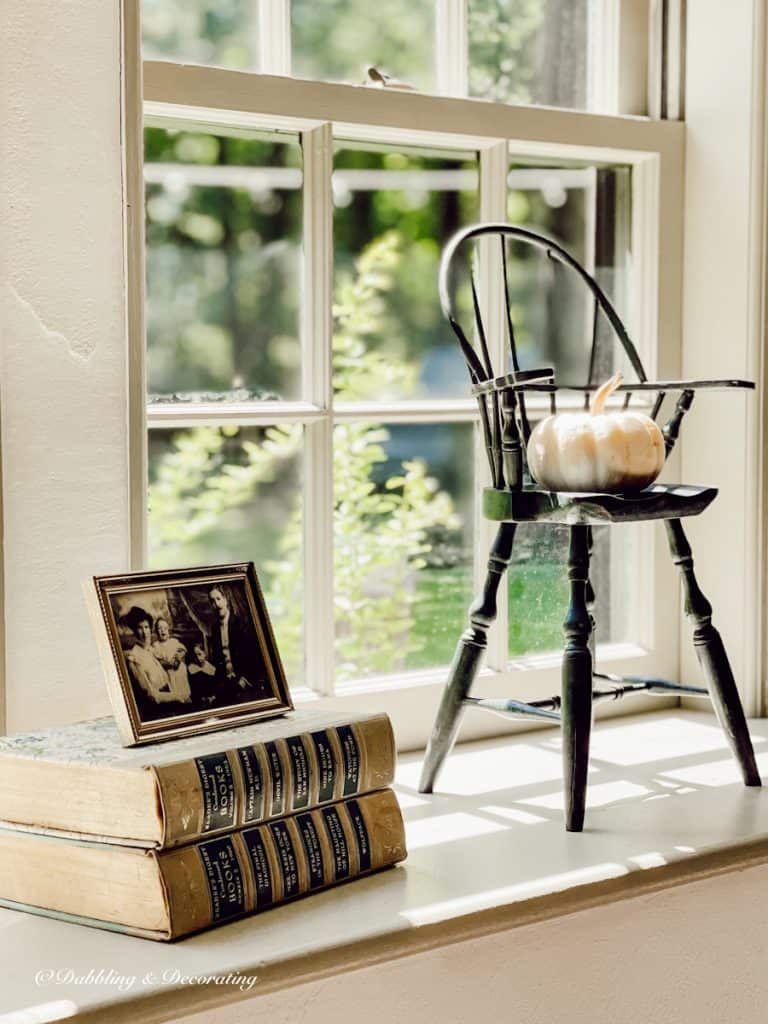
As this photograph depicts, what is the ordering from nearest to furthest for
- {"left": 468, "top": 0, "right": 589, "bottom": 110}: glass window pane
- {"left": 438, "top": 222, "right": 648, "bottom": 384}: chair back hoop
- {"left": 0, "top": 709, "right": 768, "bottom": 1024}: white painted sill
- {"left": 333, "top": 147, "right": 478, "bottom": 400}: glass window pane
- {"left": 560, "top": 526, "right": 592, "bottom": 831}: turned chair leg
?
{"left": 0, "top": 709, "right": 768, "bottom": 1024}: white painted sill → {"left": 560, "top": 526, "right": 592, "bottom": 831}: turned chair leg → {"left": 438, "top": 222, "right": 648, "bottom": 384}: chair back hoop → {"left": 333, "top": 147, "right": 478, "bottom": 400}: glass window pane → {"left": 468, "top": 0, "right": 589, "bottom": 110}: glass window pane

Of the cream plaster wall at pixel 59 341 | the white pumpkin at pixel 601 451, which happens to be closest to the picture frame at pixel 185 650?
the cream plaster wall at pixel 59 341

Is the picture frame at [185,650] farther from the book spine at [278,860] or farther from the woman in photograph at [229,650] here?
the book spine at [278,860]

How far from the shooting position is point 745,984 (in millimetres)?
1479

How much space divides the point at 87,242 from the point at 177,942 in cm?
69

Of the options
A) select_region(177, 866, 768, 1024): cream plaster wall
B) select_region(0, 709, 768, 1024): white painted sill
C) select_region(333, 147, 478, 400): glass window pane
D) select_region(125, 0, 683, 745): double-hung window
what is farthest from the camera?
select_region(333, 147, 478, 400): glass window pane

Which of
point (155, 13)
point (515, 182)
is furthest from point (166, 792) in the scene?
point (515, 182)

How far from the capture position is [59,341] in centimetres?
131

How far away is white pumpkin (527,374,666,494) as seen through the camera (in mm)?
1438

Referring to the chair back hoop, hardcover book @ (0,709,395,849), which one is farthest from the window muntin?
hardcover book @ (0,709,395,849)

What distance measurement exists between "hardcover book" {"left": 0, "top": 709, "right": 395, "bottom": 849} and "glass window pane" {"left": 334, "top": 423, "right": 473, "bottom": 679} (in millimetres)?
539

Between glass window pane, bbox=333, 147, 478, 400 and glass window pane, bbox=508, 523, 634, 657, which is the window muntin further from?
Result: glass window pane, bbox=508, 523, 634, 657

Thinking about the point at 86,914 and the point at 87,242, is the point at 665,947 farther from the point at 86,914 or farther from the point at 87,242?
the point at 87,242

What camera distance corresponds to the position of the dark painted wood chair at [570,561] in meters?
1.42

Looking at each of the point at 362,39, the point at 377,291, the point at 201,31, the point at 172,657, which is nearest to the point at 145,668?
the point at 172,657
